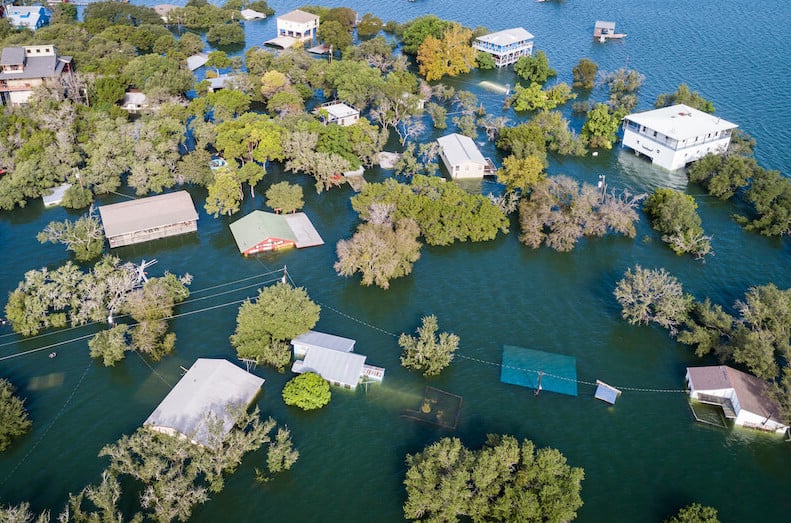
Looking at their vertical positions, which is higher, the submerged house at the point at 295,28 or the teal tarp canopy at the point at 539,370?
the teal tarp canopy at the point at 539,370

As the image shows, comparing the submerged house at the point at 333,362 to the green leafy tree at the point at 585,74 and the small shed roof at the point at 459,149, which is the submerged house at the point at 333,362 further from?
the green leafy tree at the point at 585,74

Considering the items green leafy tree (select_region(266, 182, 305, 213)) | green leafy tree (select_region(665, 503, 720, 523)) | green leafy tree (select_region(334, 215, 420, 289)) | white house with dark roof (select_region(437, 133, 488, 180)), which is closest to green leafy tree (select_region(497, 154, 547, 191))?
white house with dark roof (select_region(437, 133, 488, 180))

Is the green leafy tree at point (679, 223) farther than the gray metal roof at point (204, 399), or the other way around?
the green leafy tree at point (679, 223)

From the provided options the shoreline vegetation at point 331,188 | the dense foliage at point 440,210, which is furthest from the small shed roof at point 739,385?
the dense foliage at point 440,210

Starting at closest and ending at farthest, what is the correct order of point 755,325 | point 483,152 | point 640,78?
point 755,325 → point 483,152 → point 640,78

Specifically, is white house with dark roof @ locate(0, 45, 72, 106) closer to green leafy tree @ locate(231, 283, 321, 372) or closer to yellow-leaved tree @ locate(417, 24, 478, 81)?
green leafy tree @ locate(231, 283, 321, 372)

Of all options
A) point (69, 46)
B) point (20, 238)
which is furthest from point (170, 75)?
point (20, 238)

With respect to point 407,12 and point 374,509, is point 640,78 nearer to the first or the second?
point 407,12
